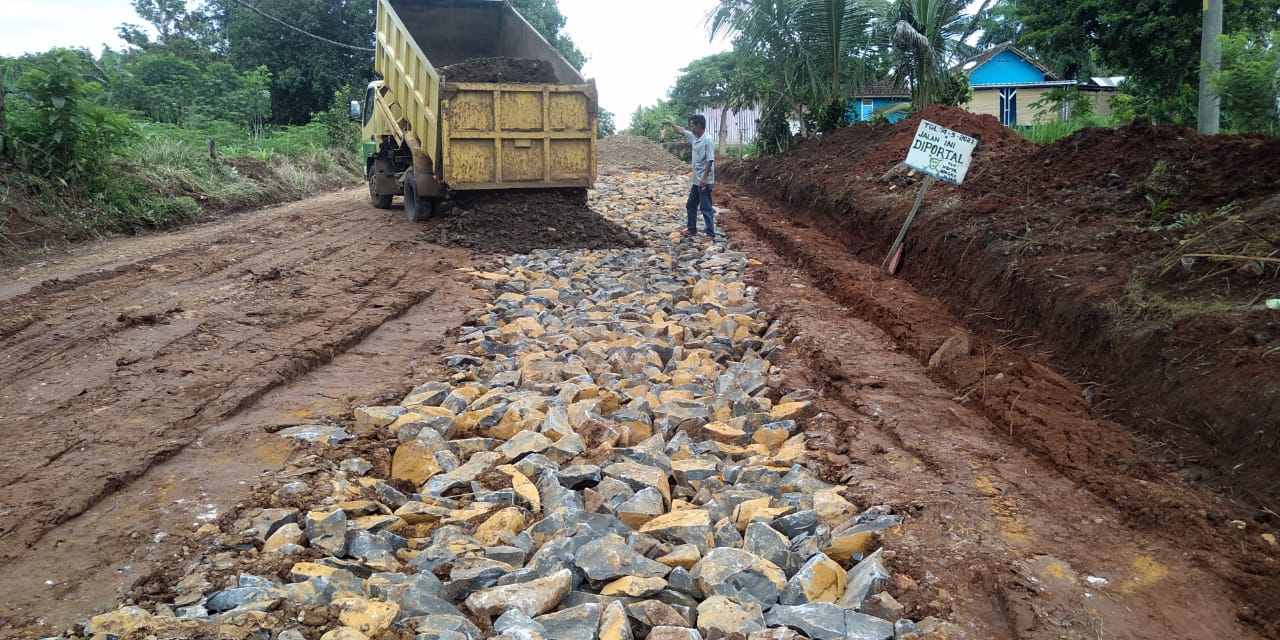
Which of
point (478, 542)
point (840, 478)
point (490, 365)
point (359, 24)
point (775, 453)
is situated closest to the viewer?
point (478, 542)

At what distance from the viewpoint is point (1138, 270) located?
18.3ft

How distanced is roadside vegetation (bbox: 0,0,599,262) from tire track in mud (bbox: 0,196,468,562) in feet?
7.63

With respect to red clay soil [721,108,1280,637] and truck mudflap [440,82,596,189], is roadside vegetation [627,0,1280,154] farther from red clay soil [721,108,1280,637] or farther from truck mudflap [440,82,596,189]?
truck mudflap [440,82,596,189]

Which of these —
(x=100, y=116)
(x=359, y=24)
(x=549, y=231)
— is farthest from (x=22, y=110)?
(x=359, y=24)

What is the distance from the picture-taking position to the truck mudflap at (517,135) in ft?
34.3

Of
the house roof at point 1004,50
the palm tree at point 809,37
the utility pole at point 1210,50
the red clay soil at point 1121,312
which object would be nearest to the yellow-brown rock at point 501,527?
the red clay soil at point 1121,312

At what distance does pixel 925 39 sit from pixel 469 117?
870 centimetres

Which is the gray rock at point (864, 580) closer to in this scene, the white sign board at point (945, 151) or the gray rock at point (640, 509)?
the gray rock at point (640, 509)

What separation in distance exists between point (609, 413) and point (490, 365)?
1.33m

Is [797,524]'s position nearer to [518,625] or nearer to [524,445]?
[518,625]

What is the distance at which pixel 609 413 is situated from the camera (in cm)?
546

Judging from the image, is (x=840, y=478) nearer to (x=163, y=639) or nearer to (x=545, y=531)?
Result: (x=545, y=531)

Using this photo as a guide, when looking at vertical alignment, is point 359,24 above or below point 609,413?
above

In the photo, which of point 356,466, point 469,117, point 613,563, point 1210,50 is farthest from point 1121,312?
point 469,117
